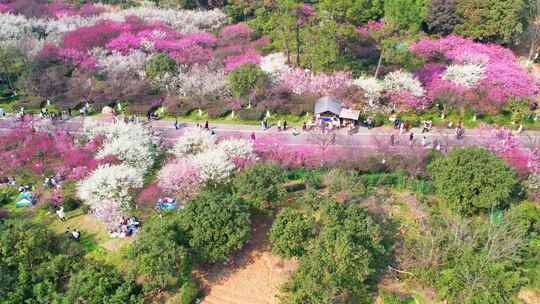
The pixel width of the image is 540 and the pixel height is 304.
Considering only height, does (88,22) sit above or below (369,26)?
below

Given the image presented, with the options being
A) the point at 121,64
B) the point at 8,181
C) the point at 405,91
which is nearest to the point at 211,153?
the point at 8,181

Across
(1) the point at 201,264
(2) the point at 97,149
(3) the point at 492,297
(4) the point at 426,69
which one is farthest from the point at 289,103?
(3) the point at 492,297

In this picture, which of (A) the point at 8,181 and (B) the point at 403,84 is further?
(B) the point at 403,84

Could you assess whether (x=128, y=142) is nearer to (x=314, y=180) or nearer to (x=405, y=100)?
(x=314, y=180)

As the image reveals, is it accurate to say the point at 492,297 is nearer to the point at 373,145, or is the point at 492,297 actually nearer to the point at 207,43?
the point at 373,145

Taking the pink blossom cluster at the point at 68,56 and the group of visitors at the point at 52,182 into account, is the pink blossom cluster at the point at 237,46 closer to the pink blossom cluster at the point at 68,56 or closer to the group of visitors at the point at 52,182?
the pink blossom cluster at the point at 68,56

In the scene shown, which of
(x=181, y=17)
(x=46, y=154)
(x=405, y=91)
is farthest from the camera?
(x=181, y=17)

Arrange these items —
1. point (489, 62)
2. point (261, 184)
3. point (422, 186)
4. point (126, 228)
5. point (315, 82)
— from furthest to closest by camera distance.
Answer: point (489, 62)
point (315, 82)
point (422, 186)
point (126, 228)
point (261, 184)

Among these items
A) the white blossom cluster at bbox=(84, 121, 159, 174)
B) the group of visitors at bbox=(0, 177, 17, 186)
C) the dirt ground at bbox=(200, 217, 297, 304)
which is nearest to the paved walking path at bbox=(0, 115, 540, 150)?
the white blossom cluster at bbox=(84, 121, 159, 174)
